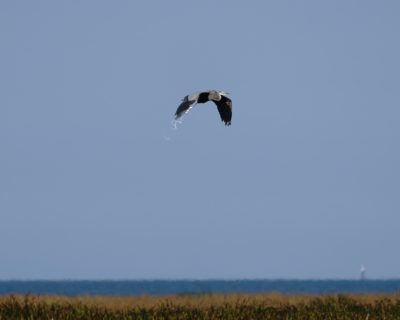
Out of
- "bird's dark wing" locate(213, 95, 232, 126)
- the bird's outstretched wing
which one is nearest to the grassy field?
"bird's dark wing" locate(213, 95, 232, 126)

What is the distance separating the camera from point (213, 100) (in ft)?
57.3

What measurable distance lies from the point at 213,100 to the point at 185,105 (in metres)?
1.11

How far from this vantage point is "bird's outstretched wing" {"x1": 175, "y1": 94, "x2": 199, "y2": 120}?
16078mm

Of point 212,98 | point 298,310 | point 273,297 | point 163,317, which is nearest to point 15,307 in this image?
point 163,317

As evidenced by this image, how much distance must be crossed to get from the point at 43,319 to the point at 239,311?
3928 mm

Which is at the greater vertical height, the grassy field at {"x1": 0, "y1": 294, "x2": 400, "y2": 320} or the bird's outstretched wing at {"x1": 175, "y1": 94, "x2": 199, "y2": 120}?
the bird's outstretched wing at {"x1": 175, "y1": 94, "x2": 199, "y2": 120}

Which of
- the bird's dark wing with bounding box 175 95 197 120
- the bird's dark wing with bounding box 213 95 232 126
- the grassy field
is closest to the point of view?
the bird's dark wing with bounding box 175 95 197 120

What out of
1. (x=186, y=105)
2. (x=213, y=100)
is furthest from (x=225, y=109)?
(x=186, y=105)

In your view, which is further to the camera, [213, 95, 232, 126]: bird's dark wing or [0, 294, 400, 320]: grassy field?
[0, 294, 400, 320]: grassy field

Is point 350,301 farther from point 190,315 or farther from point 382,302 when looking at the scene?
point 190,315

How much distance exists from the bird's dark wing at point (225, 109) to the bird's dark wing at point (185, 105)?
923mm

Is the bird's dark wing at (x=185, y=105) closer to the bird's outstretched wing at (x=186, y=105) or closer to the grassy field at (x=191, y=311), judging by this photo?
the bird's outstretched wing at (x=186, y=105)

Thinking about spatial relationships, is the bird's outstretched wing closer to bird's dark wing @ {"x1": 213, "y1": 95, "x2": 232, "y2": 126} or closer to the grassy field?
bird's dark wing @ {"x1": 213, "y1": 95, "x2": 232, "y2": 126}

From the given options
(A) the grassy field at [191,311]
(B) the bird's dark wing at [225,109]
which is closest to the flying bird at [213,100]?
(B) the bird's dark wing at [225,109]
